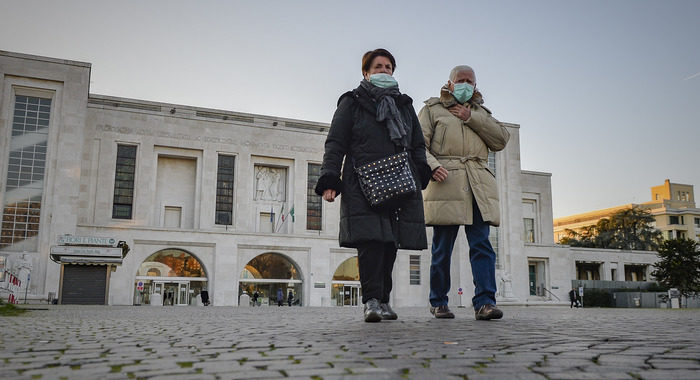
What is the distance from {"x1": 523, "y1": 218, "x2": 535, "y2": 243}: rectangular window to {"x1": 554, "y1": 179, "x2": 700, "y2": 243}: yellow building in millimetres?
22680

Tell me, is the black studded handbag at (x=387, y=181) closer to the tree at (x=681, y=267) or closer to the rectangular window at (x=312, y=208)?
the tree at (x=681, y=267)

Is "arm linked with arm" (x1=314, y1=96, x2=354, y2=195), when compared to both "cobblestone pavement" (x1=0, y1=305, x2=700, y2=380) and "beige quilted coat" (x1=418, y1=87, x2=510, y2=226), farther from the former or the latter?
"cobblestone pavement" (x1=0, y1=305, x2=700, y2=380)

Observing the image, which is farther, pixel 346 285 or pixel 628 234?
pixel 628 234

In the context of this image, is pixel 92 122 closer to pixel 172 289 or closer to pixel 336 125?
pixel 172 289

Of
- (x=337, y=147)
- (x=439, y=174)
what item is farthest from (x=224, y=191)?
(x=337, y=147)

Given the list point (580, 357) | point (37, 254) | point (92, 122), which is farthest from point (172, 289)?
point (580, 357)

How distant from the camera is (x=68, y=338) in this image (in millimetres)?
4070

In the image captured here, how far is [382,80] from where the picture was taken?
216 inches

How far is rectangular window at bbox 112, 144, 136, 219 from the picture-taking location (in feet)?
131

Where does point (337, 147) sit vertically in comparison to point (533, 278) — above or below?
above

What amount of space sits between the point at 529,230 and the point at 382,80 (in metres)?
53.1

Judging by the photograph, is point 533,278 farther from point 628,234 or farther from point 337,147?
point 337,147

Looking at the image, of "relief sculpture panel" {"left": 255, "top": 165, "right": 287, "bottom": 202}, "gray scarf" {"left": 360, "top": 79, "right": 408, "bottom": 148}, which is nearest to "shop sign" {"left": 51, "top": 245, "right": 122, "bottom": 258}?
"relief sculpture panel" {"left": 255, "top": 165, "right": 287, "bottom": 202}

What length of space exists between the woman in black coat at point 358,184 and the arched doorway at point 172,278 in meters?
33.4
